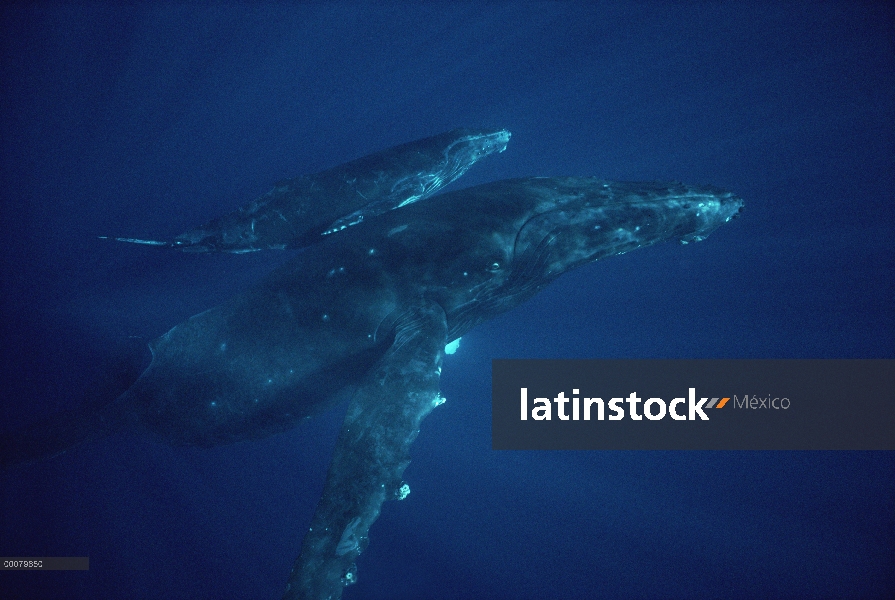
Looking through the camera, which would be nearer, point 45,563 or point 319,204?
point 319,204

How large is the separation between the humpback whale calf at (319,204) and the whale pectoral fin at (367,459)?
2.18 metres

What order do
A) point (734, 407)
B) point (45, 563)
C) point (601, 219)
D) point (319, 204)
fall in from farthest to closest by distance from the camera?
1. point (734, 407)
2. point (45, 563)
3. point (319, 204)
4. point (601, 219)

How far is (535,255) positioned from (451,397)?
16157mm

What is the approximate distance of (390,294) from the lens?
5355 mm

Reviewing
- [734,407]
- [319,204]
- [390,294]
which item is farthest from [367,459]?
[734,407]

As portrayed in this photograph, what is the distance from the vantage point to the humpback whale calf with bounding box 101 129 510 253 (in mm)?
5719

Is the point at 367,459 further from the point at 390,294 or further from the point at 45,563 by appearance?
the point at 45,563

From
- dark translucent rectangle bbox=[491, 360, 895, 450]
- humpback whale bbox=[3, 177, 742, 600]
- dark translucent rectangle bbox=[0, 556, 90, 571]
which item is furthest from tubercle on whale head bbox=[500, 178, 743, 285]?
dark translucent rectangle bbox=[0, 556, 90, 571]

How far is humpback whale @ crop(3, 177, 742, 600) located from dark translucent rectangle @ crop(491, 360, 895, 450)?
8.77 meters

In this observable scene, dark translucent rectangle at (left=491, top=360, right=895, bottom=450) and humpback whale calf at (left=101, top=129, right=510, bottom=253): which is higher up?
humpback whale calf at (left=101, top=129, right=510, bottom=253)

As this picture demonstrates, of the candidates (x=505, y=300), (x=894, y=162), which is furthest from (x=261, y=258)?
(x=894, y=162)

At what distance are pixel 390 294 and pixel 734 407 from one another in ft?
56.5

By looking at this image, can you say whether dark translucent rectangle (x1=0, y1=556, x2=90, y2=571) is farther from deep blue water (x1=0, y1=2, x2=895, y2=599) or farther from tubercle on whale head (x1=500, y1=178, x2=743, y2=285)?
tubercle on whale head (x1=500, y1=178, x2=743, y2=285)

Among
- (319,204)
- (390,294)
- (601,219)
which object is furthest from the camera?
(319,204)
